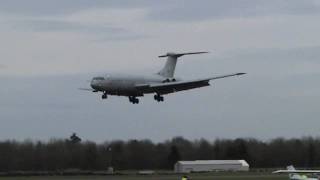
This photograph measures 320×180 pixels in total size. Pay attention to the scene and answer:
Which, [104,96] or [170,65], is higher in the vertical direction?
[170,65]

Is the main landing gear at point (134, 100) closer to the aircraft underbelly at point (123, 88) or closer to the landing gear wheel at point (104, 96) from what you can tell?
the aircraft underbelly at point (123, 88)

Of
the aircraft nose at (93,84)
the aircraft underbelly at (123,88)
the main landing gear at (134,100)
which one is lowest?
the main landing gear at (134,100)

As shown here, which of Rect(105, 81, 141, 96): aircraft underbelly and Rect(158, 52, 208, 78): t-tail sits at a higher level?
Rect(158, 52, 208, 78): t-tail

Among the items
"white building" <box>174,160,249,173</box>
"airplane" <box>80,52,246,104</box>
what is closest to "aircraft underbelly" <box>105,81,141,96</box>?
"airplane" <box>80,52,246,104</box>

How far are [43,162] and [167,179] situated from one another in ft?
292

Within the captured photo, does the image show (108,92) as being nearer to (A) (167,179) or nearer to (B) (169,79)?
(B) (169,79)

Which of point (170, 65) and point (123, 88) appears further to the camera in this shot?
point (170, 65)

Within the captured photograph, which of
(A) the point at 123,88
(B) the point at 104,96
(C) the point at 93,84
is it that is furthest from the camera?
(C) the point at 93,84

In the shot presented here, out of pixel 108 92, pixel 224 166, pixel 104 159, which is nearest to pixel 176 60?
pixel 108 92

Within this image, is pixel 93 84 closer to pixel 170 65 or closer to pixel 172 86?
pixel 172 86

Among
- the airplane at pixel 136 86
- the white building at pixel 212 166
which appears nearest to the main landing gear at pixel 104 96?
the airplane at pixel 136 86

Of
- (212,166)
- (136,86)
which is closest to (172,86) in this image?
(136,86)

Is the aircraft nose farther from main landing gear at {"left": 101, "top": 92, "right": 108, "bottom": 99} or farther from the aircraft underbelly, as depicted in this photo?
main landing gear at {"left": 101, "top": 92, "right": 108, "bottom": 99}

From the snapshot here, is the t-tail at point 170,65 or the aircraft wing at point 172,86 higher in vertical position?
the t-tail at point 170,65
